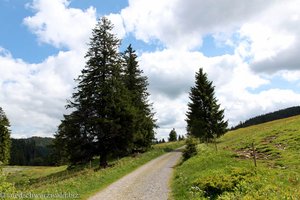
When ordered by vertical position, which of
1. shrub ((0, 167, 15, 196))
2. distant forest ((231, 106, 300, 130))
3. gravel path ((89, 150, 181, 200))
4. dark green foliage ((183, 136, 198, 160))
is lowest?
gravel path ((89, 150, 181, 200))

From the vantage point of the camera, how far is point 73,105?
36562 mm

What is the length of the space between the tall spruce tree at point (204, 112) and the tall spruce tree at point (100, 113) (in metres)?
19.7

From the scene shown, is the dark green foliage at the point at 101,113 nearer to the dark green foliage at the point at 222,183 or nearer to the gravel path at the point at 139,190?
the gravel path at the point at 139,190

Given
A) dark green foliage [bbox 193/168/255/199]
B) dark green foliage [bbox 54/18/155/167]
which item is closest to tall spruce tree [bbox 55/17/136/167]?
dark green foliage [bbox 54/18/155/167]

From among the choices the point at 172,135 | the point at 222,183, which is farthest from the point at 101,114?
the point at 172,135

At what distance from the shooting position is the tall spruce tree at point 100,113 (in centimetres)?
3491

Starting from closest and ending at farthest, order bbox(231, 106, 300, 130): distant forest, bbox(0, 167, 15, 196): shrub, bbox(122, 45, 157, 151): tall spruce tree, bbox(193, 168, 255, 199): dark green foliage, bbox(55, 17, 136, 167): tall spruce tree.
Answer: bbox(0, 167, 15, 196): shrub, bbox(193, 168, 255, 199): dark green foliage, bbox(55, 17, 136, 167): tall spruce tree, bbox(122, 45, 157, 151): tall spruce tree, bbox(231, 106, 300, 130): distant forest

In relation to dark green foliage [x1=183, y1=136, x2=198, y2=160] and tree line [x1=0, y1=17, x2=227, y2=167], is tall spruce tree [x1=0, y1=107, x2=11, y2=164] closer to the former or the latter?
tree line [x1=0, y1=17, x2=227, y2=167]

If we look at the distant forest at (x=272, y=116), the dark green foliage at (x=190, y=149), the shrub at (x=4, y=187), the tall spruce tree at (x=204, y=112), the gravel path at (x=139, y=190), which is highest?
the distant forest at (x=272, y=116)

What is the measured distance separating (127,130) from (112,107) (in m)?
3.09

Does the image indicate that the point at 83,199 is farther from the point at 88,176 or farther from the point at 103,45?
the point at 103,45

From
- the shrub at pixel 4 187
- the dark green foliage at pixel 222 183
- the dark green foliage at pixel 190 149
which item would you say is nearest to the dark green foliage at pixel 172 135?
the dark green foliage at pixel 190 149

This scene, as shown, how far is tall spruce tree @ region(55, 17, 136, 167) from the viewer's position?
34906mm

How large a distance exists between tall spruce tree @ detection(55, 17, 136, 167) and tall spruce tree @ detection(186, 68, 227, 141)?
64.8 ft
